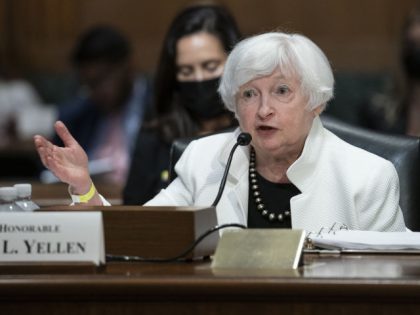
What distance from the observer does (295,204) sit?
3213mm

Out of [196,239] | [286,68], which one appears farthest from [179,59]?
[196,239]

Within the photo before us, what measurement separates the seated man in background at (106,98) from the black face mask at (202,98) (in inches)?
75.7

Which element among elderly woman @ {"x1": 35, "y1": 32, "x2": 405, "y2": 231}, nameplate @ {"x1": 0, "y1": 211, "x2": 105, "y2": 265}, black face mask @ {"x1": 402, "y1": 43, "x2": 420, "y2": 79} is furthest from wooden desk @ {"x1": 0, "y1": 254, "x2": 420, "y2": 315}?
black face mask @ {"x1": 402, "y1": 43, "x2": 420, "y2": 79}

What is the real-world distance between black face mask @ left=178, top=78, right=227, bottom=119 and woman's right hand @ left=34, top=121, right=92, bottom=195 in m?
1.40

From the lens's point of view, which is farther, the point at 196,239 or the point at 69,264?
the point at 196,239

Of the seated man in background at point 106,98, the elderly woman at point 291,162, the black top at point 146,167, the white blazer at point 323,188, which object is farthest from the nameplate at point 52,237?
the seated man in background at point 106,98

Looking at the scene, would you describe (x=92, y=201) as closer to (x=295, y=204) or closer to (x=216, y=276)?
(x=295, y=204)

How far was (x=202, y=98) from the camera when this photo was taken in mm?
4469

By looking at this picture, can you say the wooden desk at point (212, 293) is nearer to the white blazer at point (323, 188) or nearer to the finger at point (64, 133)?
the finger at point (64, 133)

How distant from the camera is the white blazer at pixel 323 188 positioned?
3215 mm

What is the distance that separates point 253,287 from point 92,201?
105cm

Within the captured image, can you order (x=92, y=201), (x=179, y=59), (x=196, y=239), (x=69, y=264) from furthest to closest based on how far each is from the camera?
Answer: (x=179, y=59) → (x=92, y=201) → (x=196, y=239) → (x=69, y=264)

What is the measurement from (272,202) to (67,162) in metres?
0.60

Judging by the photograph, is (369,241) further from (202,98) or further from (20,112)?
(20,112)
